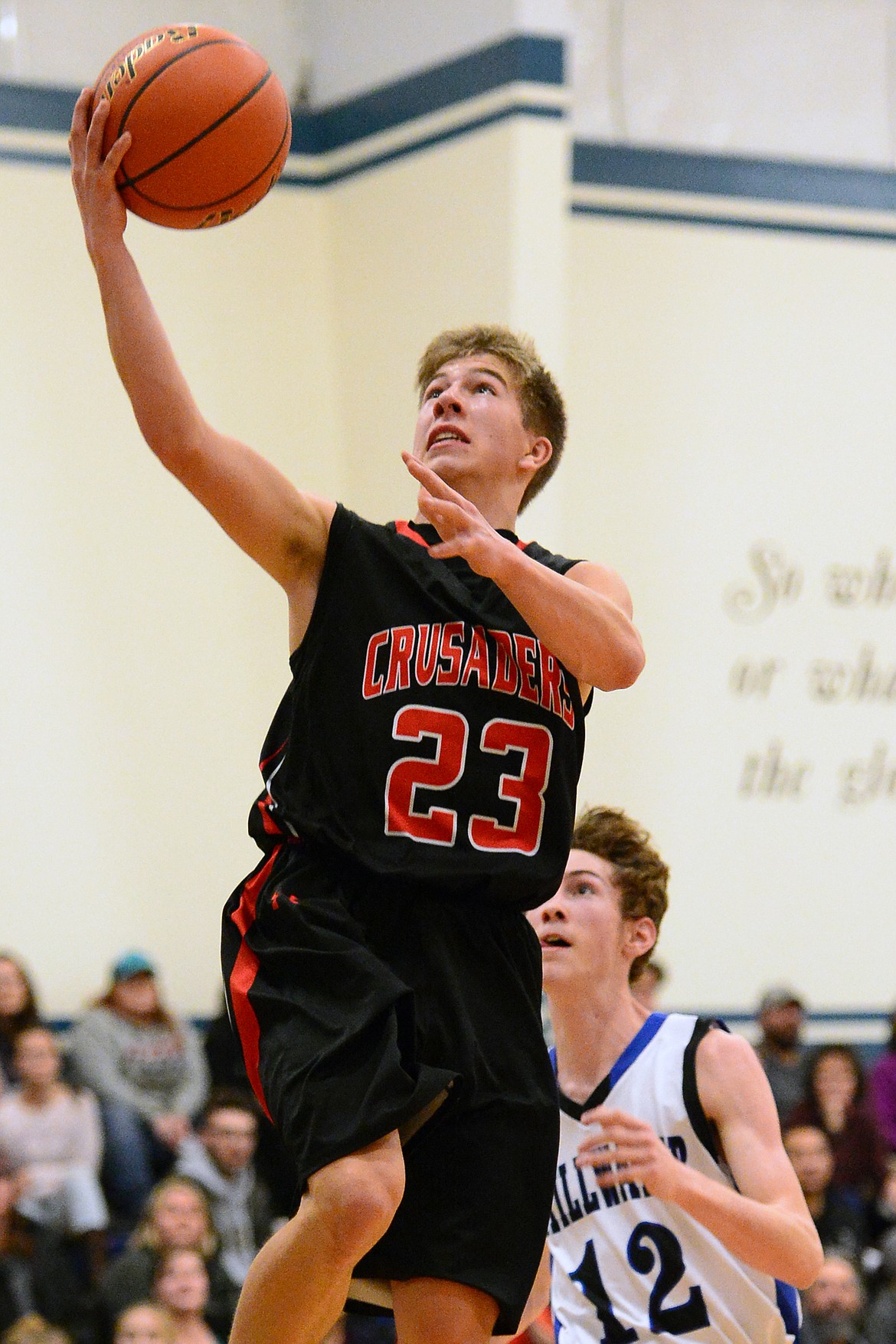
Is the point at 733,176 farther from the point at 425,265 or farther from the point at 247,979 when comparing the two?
the point at 247,979

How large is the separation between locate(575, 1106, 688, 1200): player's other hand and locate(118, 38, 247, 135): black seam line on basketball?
1878mm

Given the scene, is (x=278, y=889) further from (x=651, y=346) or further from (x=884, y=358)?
(x=884, y=358)

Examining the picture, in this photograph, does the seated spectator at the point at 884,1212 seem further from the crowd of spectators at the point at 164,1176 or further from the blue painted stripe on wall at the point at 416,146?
the blue painted stripe on wall at the point at 416,146

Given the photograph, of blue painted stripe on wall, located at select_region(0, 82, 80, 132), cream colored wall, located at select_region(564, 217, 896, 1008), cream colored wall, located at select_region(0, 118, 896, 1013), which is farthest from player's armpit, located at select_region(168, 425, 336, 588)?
blue painted stripe on wall, located at select_region(0, 82, 80, 132)

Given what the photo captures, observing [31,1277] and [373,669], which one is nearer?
[373,669]

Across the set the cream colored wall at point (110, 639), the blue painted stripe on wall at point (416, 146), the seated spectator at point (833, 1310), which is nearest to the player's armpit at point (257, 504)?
the seated spectator at point (833, 1310)

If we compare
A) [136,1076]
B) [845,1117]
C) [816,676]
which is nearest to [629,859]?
[136,1076]

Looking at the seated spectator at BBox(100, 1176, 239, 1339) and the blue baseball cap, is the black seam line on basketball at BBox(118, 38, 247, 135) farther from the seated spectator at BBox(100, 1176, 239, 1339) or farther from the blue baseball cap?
the blue baseball cap

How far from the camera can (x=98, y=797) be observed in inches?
340

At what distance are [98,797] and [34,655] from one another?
2.35 ft

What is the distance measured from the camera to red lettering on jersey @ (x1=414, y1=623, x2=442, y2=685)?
3162mm

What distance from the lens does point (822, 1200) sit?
746cm

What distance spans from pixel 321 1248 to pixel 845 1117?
5564 millimetres

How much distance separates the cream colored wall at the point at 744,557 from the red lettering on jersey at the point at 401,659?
5788 millimetres
